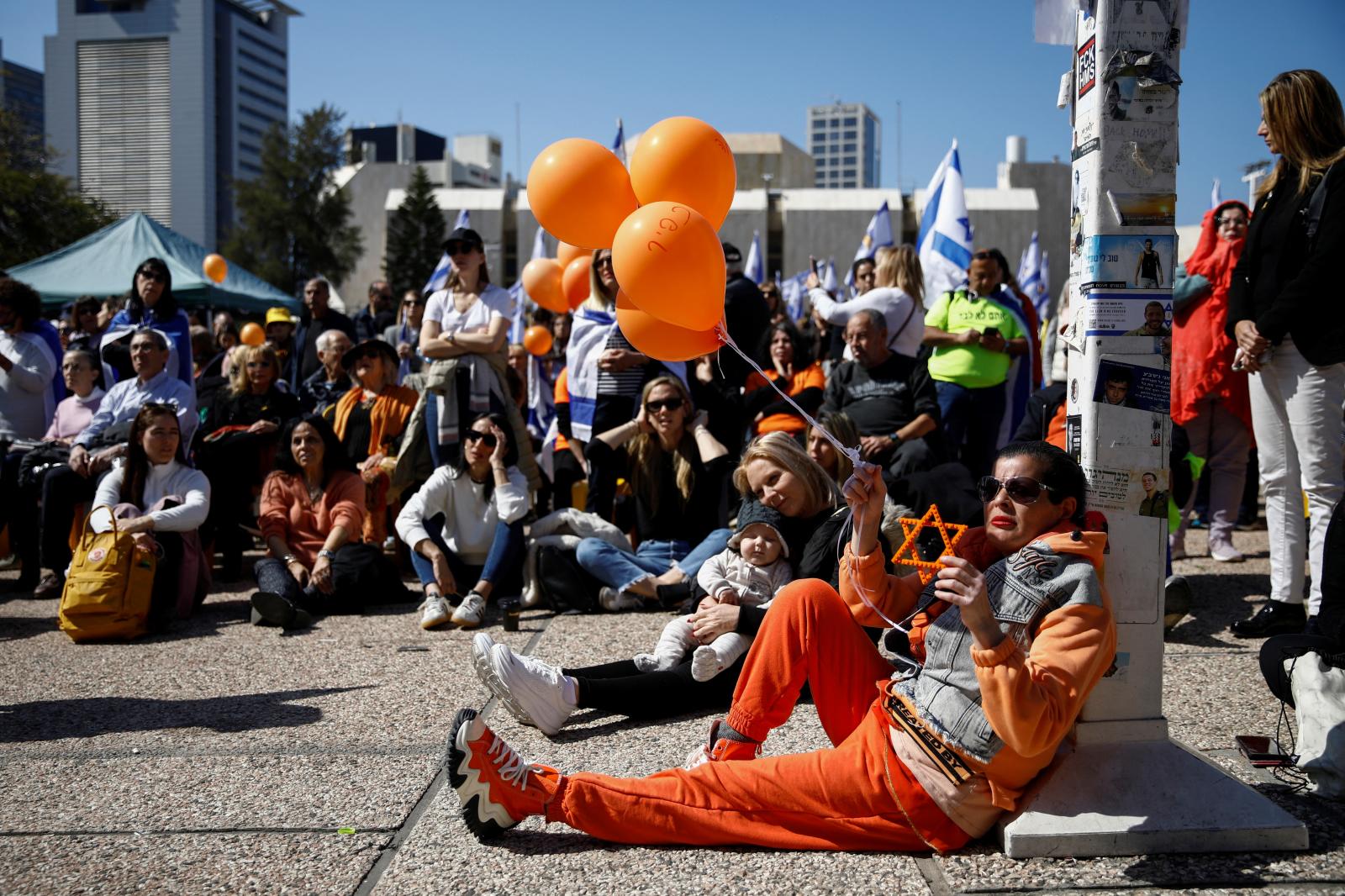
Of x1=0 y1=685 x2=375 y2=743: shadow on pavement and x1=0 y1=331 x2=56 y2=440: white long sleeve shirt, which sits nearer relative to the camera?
x1=0 y1=685 x2=375 y2=743: shadow on pavement

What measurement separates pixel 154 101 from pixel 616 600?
165 meters

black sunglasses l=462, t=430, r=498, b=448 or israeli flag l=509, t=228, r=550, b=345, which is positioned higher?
israeli flag l=509, t=228, r=550, b=345

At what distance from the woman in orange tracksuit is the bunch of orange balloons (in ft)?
2.90

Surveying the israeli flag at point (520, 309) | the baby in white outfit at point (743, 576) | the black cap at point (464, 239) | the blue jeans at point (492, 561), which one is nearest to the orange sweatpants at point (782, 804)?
the baby in white outfit at point (743, 576)

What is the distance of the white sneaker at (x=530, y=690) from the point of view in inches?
151

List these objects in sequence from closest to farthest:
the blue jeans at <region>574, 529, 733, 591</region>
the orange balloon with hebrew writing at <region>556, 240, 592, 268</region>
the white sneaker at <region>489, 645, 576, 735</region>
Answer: the white sneaker at <region>489, 645, 576, 735</region> < the blue jeans at <region>574, 529, 733, 591</region> < the orange balloon with hebrew writing at <region>556, 240, 592, 268</region>

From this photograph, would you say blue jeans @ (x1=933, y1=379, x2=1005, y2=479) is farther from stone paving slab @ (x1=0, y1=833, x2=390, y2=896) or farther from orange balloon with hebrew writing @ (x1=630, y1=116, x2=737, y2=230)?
stone paving slab @ (x1=0, y1=833, x2=390, y2=896)

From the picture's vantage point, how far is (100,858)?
2863 mm

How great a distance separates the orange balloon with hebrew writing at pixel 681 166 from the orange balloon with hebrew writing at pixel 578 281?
343 cm

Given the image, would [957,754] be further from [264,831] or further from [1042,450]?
[264,831]

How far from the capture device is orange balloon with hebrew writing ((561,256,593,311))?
25.8ft

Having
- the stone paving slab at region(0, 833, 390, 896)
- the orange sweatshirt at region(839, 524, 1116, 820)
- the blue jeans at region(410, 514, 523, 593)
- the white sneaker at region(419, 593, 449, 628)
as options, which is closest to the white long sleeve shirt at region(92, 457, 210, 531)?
the blue jeans at region(410, 514, 523, 593)

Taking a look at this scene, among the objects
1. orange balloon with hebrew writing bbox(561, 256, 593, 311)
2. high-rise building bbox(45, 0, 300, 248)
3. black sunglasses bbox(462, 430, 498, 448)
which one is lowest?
black sunglasses bbox(462, 430, 498, 448)

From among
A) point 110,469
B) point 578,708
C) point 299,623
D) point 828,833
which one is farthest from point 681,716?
point 110,469
